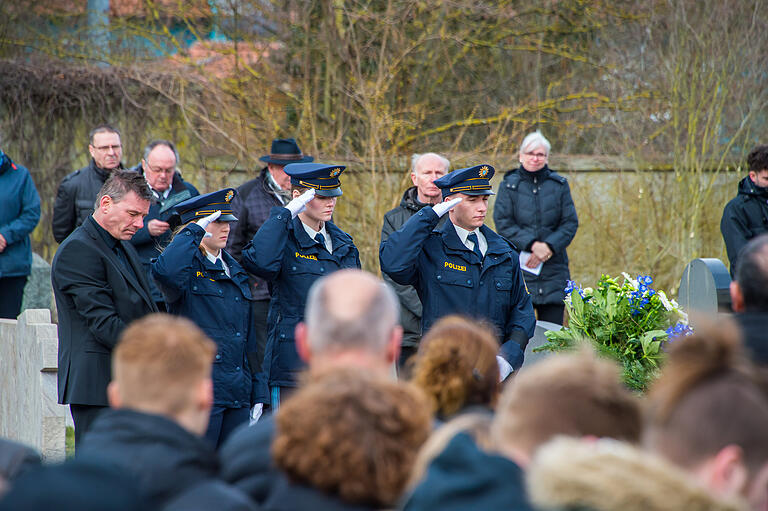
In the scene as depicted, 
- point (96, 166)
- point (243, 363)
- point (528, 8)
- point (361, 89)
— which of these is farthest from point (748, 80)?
point (243, 363)

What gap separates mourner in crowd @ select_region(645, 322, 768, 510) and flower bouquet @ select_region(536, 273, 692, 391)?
11.4 feet

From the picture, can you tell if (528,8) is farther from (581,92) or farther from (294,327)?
(294,327)

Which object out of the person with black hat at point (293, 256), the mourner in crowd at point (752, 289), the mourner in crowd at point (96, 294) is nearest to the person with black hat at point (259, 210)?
the person with black hat at point (293, 256)

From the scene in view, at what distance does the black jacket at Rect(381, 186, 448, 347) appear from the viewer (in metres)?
7.56

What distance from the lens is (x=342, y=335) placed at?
126 inches

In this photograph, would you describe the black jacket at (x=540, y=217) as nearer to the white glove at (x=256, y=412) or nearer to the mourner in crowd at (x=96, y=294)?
the white glove at (x=256, y=412)

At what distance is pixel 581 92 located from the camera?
13.8 m

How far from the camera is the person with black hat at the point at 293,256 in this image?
5859 millimetres

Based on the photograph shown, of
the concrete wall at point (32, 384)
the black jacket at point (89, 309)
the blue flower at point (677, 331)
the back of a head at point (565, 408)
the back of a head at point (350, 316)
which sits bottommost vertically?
the concrete wall at point (32, 384)

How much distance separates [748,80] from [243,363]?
29.3ft

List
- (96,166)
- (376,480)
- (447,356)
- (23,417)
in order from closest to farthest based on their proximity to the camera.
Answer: (376,480) → (447,356) → (23,417) → (96,166)

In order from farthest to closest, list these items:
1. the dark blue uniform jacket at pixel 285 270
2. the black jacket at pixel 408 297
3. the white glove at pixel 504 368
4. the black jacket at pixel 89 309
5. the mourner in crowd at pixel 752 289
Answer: the black jacket at pixel 408 297
the dark blue uniform jacket at pixel 285 270
the white glove at pixel 504 368
the black jacket at pixel 89 309
the mourner in crowd at pixel 752 289

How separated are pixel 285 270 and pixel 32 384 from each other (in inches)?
98.8

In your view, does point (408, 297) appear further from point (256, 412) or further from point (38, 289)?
point (38, 289)
